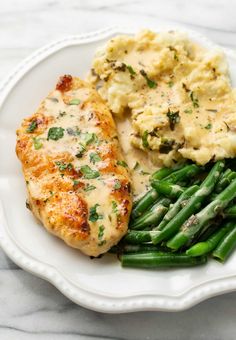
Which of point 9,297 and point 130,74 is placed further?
point 130,74

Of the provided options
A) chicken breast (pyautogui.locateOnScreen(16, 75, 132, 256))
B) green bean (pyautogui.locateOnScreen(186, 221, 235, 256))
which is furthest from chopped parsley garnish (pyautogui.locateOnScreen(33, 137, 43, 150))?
green bean (pyautogui.locateOnScreen(186, 221, 235, 256))

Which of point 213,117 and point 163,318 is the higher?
point 213,117

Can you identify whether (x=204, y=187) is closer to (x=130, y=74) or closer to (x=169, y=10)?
(x=130, y=74)

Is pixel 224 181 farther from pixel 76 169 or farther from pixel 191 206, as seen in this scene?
pixel 76 169

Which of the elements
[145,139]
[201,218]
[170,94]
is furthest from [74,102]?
[201,218]

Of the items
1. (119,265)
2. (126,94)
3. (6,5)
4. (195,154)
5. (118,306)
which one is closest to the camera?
(118,306)

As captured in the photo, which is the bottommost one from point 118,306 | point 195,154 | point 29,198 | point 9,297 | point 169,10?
point 9,297

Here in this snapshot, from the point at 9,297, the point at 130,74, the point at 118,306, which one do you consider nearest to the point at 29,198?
the point at 9,297
